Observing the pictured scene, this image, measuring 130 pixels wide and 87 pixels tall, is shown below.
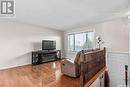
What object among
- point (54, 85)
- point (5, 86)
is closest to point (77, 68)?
point (54, 85)

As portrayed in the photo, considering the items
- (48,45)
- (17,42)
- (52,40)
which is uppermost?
(52,40)

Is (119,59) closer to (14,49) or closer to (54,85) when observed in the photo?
(54,85)

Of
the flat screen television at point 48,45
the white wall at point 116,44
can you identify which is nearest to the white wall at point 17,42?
the flat screen television at point 48,45

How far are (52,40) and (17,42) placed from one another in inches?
88.8

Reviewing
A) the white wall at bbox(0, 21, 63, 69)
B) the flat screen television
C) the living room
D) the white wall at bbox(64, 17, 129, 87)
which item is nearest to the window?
the living room

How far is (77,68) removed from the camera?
358 centimetres

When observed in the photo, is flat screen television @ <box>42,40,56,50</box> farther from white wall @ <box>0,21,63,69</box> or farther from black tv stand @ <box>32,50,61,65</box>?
white wall @ <box>0,21,63,69</box>

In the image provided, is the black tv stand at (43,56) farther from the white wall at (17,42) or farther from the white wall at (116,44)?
the white wall at (116,44)

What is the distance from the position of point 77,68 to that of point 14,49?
3.50 metres

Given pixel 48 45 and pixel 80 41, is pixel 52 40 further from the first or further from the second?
pixel 80 41

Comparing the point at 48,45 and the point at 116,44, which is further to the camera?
the point at 48,45

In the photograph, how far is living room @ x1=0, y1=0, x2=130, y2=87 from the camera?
12.1ft

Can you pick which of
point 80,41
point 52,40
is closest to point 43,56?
point 52,40

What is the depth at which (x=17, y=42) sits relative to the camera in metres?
5.31
